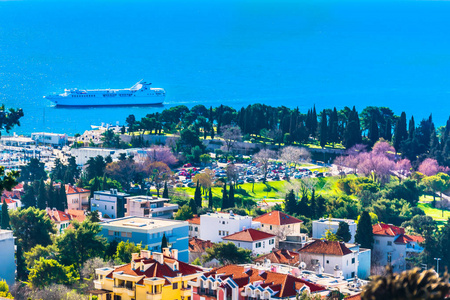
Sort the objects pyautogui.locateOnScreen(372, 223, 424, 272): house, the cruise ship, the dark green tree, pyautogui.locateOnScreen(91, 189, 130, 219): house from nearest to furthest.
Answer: the dark green tree < pyautogui.locateOnScreen(372, 223, 424, 272): house < pyautogui.locateOnScreen(91, 189, 130, 219): house < the cruise ship

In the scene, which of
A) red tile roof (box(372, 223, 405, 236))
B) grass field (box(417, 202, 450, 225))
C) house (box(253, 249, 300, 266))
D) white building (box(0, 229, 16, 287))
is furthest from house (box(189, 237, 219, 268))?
grass field (box(417, 202, 450, 225))

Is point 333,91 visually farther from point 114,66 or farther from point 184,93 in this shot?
point 114,66

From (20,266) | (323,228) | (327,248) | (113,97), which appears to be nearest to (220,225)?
(323,228)

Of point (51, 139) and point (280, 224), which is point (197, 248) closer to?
point (280, 224)

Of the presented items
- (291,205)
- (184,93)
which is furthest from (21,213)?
(184,93)

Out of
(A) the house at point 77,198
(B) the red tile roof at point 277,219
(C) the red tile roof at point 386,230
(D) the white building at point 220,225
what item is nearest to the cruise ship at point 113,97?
(A) the house at point 77,198

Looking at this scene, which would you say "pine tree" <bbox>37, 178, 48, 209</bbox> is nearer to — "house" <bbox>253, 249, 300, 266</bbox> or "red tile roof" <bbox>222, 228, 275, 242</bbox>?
"red tile roof" <bbox>222, 228, 275, 242</bbox>
